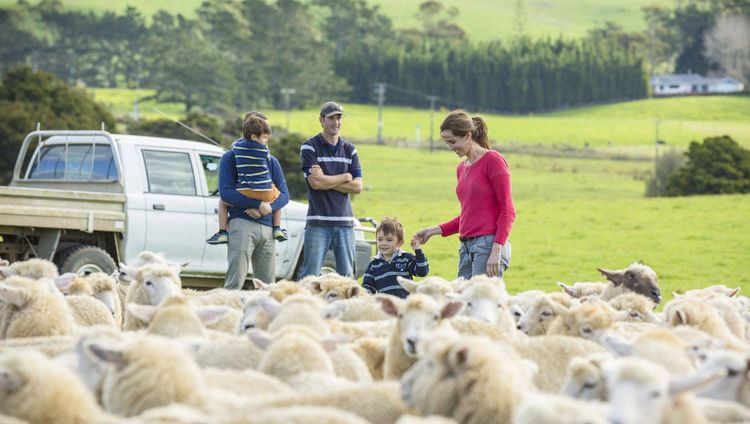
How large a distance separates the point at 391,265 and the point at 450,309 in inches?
157

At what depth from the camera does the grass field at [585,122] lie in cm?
9388

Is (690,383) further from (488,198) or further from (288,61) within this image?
(288,61)

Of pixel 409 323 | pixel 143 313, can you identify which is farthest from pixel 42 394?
pixel 143 313

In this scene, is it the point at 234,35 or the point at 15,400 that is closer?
the point at 15,400

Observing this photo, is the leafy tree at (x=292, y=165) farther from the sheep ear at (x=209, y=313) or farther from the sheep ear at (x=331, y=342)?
the sheep ear at (x=331, y=342)

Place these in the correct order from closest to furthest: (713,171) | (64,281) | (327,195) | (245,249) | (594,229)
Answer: (64,281)
(245,249)
(327,195)
(594,229)
(713,171)

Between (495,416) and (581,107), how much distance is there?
124136 mm

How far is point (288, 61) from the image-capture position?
117438 millimetres

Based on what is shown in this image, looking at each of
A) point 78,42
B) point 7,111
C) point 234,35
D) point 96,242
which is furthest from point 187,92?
point 96,242

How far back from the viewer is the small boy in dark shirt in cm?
1130

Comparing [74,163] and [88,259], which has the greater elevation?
[74,163]

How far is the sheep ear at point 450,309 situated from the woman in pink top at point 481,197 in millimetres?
2770

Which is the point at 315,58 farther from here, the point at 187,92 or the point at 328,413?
the point at 328,413

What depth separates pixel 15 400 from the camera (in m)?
5.25
